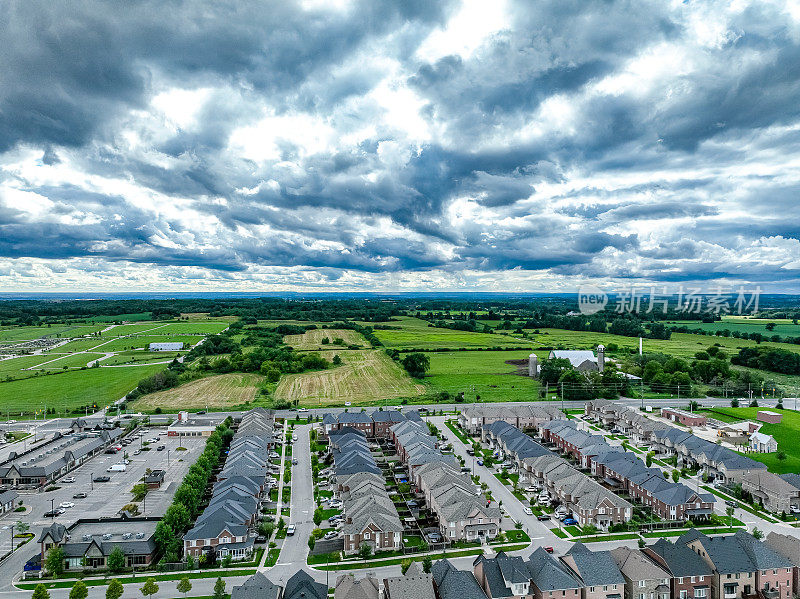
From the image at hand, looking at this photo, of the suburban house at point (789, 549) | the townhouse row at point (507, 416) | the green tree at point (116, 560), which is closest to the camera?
the suburban house at point (789, 549)

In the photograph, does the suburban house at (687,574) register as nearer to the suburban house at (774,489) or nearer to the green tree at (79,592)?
the suburban house at (774,489)

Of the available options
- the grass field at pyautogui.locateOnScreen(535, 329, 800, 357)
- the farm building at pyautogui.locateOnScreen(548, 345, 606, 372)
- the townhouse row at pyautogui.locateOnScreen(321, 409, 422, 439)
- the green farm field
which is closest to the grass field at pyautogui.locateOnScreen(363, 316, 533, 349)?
the grass field at pyautogui.locateOnScreen(535, 329, 800, 357)

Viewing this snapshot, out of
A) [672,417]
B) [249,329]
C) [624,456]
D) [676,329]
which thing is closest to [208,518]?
[624,456]

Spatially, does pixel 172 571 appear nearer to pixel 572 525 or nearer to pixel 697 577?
pixel 572 525

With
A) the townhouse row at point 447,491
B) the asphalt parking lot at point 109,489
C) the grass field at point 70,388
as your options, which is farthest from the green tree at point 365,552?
the grass field at point 70,388

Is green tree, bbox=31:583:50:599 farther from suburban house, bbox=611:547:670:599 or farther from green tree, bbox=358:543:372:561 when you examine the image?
A: suburban house, bbox=611:547:670:599

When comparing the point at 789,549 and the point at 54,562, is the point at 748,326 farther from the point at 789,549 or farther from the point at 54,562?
the point at 54,562
